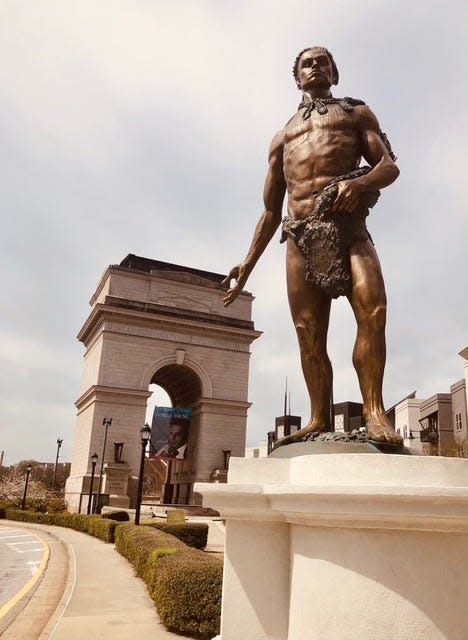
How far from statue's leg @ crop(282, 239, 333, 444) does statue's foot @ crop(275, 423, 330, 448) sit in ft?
0.47

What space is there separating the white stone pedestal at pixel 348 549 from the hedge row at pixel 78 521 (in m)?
17.6

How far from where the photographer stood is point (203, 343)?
38406 millimetres

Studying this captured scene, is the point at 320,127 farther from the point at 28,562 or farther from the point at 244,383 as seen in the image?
the point at 244,383

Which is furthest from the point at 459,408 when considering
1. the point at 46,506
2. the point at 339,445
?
the point at 339,445

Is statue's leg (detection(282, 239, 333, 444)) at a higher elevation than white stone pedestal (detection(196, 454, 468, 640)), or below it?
higher

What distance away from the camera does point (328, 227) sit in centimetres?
371

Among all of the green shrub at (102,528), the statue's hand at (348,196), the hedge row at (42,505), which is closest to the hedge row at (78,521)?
the green shrub at (102,528)

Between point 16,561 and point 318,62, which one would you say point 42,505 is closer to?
point 16,561

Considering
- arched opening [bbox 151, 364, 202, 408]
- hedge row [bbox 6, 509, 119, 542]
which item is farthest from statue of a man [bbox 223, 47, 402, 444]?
arched opening [bbox 151, 364, 202, 408]

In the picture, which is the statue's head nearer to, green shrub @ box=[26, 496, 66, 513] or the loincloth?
the loincloth

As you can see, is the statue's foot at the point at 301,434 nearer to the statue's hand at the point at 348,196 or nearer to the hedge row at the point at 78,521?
the statue's hand at the point at 348,196

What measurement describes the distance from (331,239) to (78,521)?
83.6ft

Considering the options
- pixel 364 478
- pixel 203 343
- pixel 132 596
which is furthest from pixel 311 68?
pixel 203 343

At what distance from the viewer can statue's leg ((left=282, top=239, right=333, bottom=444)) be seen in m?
3.85
